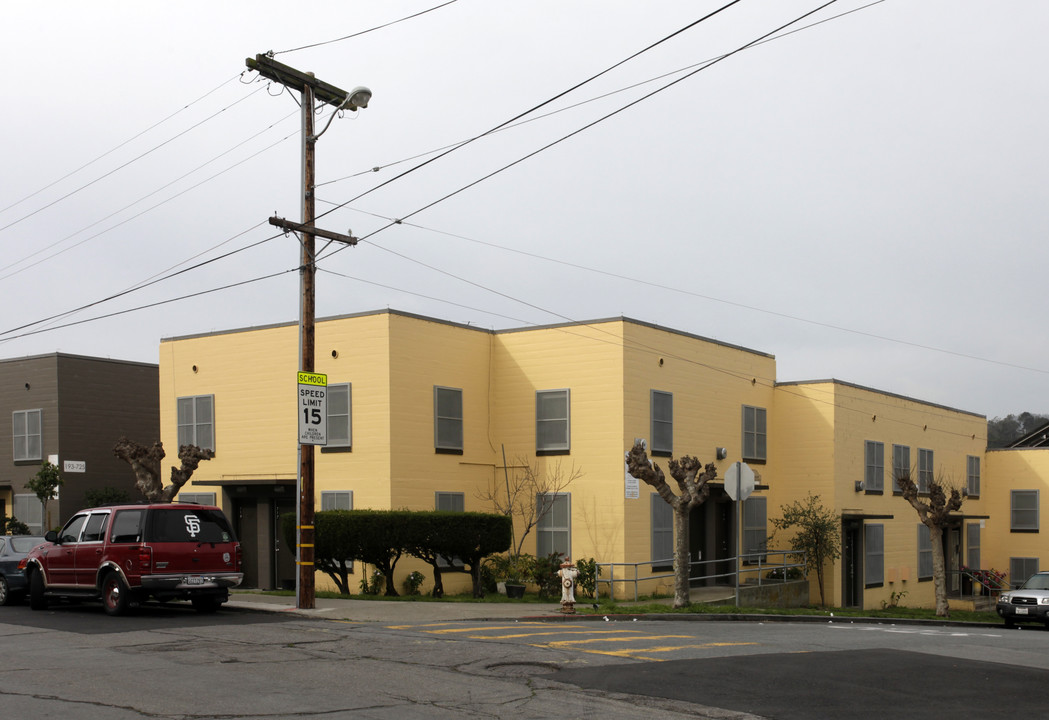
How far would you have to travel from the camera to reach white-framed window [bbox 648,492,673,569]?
27.0 meters

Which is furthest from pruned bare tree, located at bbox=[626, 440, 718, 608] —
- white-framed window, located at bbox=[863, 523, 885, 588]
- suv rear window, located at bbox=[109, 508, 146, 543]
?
white-framed window, located at bbox=[863, 523, 885, 588]

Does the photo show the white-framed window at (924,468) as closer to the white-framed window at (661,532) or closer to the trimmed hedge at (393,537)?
the white-framed window at (661,532)

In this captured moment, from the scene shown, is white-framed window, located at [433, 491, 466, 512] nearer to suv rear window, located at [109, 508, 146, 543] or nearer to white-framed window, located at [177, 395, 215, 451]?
white-framed window, located at [177, 395, 215, 451]

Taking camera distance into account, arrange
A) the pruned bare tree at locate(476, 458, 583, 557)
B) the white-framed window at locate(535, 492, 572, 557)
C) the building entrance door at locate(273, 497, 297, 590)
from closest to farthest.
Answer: the white-framed window at locate(535, 492, 572, 557) → the pruned bare tree at locate(476, 458, 583, 557) → the building entrance door at locate(273, 497, 297, 590)

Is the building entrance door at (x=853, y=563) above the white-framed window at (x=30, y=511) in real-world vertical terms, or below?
below

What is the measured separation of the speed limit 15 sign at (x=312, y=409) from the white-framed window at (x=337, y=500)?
6964 mm

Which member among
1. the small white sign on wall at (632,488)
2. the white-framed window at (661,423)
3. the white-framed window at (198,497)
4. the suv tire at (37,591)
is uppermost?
the white-framed window at (661,423)

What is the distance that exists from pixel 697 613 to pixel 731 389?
36.1ft

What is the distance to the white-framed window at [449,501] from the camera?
87.8 ft

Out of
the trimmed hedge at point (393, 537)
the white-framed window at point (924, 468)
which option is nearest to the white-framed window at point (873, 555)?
the white-framed window at point (924, 468)

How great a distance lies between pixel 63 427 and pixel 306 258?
62.8ft

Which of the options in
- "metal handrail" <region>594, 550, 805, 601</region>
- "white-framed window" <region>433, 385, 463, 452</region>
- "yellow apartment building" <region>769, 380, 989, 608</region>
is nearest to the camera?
"metal handrail" <region>594, 550, 805, 601</region>

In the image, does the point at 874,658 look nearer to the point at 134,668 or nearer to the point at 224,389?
the point at 134,668

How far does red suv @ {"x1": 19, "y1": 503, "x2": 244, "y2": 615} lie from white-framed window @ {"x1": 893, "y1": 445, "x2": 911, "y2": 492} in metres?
24.2
